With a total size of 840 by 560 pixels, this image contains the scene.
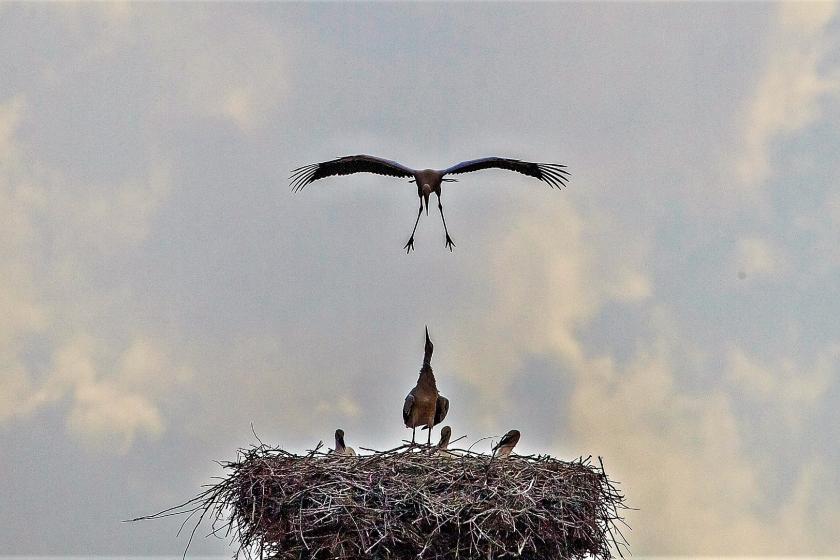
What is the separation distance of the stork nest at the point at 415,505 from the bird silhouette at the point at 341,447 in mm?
311

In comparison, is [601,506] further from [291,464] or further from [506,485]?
[291,464]

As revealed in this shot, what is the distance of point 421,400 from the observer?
9.97 metres

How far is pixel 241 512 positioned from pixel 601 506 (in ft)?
8.37

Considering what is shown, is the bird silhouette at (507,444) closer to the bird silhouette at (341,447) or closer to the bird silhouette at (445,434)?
the bird silhouette at (445,434)

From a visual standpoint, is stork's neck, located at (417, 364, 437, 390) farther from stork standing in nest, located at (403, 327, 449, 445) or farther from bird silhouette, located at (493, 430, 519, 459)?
bird silhouette, located at (493, 430, 519, 459)

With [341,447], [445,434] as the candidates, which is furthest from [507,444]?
[341,447]

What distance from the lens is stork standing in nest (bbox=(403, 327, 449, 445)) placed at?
9977mm

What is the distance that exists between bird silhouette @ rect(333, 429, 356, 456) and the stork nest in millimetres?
311

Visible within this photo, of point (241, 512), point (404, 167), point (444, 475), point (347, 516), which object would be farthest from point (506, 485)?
point (404, 167)

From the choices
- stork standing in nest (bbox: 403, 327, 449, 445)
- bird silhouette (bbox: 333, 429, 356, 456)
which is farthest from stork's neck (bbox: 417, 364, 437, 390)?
bird silhouette (bbox: 333, 429, 356, 456)

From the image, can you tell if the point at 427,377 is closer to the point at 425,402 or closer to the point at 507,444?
the point at 425,402

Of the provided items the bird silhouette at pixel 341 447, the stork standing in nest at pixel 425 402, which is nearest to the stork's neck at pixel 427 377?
the stork standing in nest at pixel 425 402

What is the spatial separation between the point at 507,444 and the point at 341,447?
130 cm

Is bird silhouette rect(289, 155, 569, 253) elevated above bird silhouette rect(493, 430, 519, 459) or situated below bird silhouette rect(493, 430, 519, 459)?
above
